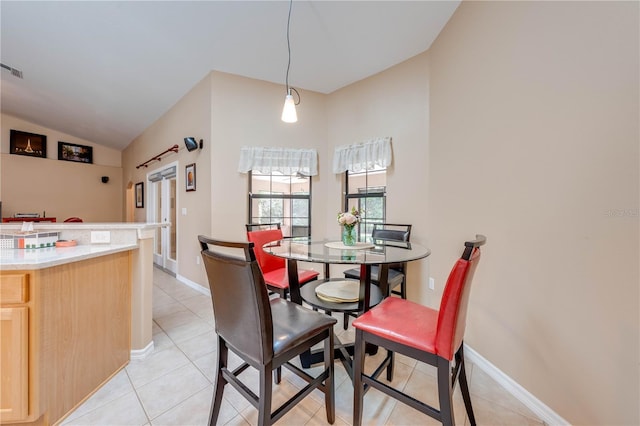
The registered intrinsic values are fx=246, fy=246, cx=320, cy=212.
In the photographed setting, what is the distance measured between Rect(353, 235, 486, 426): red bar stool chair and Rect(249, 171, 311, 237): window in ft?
7.74

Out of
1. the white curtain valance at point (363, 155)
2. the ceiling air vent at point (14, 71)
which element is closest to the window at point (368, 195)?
the white curtain valance at point (363, 155)

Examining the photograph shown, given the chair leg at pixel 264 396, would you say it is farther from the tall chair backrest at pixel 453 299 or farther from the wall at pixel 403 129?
the wall at pixel 403 129

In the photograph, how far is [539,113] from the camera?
1408 mm

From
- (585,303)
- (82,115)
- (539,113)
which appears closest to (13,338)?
(585,303)

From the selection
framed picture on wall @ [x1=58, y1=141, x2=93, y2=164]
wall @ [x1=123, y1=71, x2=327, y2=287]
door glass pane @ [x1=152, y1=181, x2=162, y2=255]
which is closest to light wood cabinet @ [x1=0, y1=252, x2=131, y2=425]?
wall @ [x1=123, y1=71, x2=327, y2=287]

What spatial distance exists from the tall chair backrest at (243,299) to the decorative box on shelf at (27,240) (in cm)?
137

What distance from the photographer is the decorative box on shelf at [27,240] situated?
5.24ft

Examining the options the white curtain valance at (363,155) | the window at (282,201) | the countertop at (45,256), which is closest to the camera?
the countertop at (45,256)

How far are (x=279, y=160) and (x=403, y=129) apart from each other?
164cm

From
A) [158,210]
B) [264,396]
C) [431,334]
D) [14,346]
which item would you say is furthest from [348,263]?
[158,210]

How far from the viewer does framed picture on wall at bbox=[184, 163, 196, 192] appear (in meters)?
3.48

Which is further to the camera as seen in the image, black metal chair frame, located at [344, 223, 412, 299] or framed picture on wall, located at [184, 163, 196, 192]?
framed picture on wall, located at [184, 163, 196, 192]

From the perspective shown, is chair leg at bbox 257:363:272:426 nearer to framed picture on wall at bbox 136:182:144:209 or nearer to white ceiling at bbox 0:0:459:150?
white ceiling at bbox 0:0:459:150

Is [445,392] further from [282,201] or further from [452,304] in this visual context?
[282,201]
